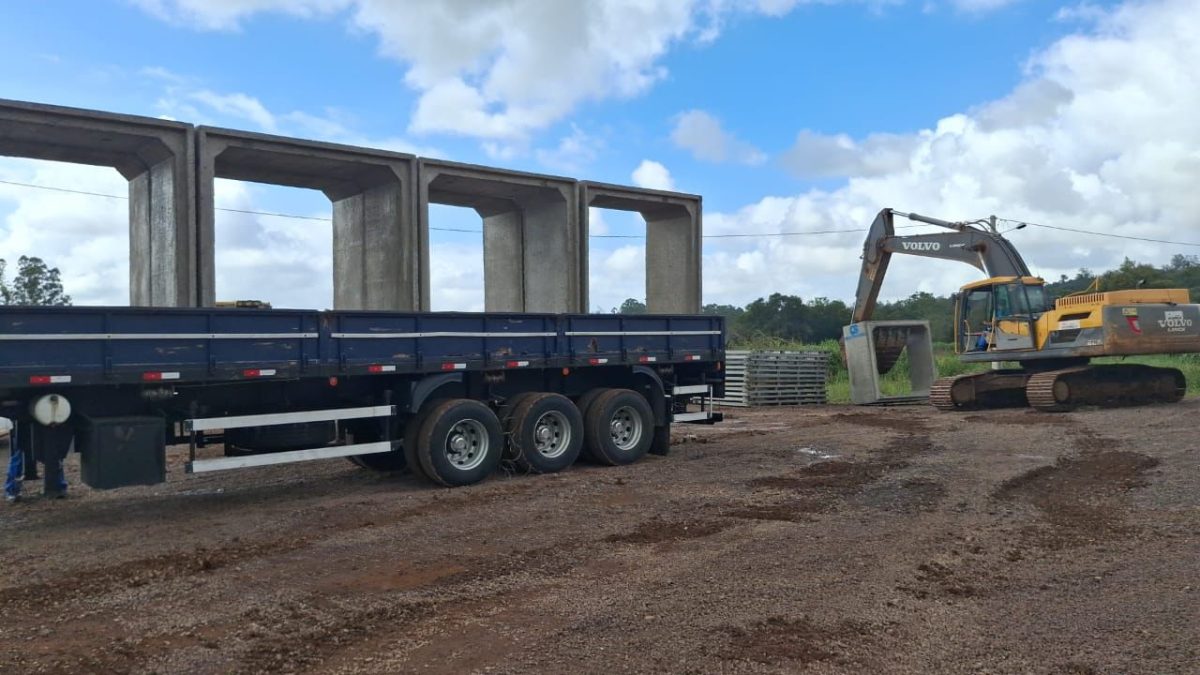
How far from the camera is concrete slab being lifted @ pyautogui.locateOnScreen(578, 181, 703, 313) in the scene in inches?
608

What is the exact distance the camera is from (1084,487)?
10344 millimetres

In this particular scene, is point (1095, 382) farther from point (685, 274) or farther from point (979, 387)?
point (685, 274)

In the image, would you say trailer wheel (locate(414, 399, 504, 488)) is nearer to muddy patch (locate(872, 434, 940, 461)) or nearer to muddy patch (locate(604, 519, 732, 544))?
muddy patch (locate(604, 519, 732, 544))

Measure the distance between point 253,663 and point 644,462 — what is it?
8390mm

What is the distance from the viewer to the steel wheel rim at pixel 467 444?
10.8 m

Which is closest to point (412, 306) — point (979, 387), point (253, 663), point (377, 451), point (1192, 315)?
point (377, 451)

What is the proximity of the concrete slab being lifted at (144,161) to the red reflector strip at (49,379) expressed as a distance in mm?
2714

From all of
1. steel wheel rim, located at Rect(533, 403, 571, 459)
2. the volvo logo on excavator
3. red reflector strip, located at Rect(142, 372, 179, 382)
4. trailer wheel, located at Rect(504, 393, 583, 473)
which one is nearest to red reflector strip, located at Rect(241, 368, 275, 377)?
red reflector strip, located at Rect(142, 372, 179, 382)

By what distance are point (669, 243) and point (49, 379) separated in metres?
10.4

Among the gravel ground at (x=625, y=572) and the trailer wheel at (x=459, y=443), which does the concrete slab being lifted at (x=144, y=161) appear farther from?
the trailer wheel at (x=459, y=443)

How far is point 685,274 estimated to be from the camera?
16.3 meters

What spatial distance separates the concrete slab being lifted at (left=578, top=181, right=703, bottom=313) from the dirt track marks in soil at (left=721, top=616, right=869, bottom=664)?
1024cm

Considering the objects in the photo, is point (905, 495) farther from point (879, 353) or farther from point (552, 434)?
point (879, 353)

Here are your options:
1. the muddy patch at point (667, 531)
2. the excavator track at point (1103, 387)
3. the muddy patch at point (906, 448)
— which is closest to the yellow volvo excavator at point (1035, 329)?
the excavator track at point (1103, 387)
